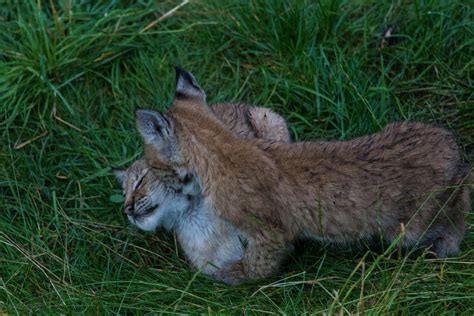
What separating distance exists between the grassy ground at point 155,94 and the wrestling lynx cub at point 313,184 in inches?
9.3

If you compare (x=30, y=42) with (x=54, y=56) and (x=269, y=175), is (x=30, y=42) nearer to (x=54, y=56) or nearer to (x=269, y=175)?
(x=54, y=56)

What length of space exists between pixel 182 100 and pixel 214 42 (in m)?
1.76

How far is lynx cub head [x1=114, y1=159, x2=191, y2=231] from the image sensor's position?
5.94 metres

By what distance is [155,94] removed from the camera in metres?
7.56

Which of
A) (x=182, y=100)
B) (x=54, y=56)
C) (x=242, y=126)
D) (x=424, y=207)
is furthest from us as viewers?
(x=54, y=56)

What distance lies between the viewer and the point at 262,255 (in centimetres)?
584

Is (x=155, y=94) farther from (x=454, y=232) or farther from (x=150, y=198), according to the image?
(x=454, y=232)

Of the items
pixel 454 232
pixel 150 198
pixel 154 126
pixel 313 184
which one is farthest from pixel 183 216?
pixel 454 232

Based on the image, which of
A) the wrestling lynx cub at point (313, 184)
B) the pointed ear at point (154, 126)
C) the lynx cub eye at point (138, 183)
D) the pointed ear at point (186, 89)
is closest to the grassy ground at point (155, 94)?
the wrestling lynx cub at point (313, 184)

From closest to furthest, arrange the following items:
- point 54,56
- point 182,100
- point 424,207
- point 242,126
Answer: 1. point 424,207
2. point 182,100
3. point 242,126
4. point 54,56

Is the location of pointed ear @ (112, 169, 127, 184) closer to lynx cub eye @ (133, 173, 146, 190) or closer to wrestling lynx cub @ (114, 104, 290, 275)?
wrestling lynx cub @ (114, 104, 290, 275)

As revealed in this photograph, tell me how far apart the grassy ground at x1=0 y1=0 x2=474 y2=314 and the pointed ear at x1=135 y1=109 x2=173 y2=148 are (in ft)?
2.92

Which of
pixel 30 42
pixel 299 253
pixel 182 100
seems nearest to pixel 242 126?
pixel 182 100

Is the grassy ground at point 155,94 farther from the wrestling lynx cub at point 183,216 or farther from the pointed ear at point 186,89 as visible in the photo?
the pointed ear at point 186,89
